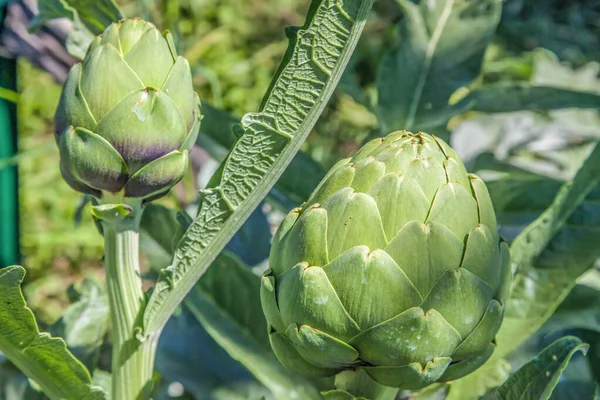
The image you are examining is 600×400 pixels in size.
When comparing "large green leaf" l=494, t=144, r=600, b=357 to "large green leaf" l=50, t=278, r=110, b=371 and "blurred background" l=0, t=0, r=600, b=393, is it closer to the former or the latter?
"blurred background" l=0, t=0, r=600, b=393

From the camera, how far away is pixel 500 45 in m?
1.95

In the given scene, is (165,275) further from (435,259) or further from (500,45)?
(500,45)

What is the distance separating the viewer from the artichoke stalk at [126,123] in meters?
0.42

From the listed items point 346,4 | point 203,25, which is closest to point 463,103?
point 346,4

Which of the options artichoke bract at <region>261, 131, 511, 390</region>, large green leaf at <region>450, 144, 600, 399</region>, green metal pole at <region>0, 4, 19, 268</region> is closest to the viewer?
artichoke bract at <region>261, 131, 511, 390</region>

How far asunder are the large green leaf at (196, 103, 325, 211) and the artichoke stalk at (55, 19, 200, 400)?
238 mm

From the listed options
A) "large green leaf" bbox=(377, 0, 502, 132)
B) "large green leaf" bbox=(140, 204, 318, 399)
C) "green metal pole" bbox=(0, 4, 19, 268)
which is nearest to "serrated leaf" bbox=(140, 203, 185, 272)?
"large green leaf" bbox=(140, 204, 318, 399)

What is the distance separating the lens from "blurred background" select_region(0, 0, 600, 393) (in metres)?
0.73

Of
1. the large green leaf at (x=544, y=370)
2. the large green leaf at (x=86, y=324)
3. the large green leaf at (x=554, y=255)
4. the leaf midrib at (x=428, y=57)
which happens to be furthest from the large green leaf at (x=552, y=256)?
the large green leaf at (x=86, y=324)

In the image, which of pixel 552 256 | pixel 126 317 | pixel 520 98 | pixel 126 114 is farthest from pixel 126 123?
pixel 520 98

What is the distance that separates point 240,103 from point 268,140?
1319mm

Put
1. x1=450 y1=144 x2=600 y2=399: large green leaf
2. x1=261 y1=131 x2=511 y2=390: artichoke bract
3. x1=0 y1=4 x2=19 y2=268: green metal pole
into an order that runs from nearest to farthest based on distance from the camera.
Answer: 1. x1=261 y1=131 x2=511 y2=390: artichoke bract
2. x1=450 y1=144 x2=600 y2=399: large green leaf
3. x1=0 y1=4 x2=19 y2=268: green metal pole

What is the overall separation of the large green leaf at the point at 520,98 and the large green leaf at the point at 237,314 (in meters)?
0.30

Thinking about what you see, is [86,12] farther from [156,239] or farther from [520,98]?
[520,98]
